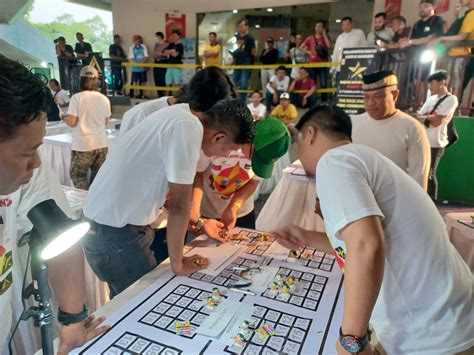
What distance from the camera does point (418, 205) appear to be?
0.85m

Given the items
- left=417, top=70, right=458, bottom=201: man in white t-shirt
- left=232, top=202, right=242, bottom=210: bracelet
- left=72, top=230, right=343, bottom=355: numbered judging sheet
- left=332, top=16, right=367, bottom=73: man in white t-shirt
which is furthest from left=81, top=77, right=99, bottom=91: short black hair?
left=332, top=16, right=367, bottom=73: man in white t-shirt

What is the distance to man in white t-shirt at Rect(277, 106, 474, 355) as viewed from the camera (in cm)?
76

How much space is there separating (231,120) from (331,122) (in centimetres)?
36

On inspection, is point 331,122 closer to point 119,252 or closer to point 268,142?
point 268,142

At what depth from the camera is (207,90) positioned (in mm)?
1672

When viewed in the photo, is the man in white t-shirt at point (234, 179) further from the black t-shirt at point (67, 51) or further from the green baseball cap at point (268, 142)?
the black t-shirt at point (67, 51)

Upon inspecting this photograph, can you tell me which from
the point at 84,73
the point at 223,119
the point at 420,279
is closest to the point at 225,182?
the point at 223,119

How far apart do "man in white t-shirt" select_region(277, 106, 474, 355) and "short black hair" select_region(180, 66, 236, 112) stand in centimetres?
91

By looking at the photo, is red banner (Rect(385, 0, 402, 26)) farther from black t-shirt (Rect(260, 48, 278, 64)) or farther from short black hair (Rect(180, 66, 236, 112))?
short black hair (Rect(180, 66, 236, 112))

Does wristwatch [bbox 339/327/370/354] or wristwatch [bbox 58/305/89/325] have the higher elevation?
wristwatch [bbox 339/327/370/354]

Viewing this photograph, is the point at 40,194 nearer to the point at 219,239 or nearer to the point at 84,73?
the point at 219,239

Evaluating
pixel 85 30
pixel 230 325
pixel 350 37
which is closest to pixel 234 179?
pixel 230 325

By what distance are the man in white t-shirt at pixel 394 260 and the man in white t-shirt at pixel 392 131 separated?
5.08ft

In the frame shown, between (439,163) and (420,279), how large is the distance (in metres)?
4.34
